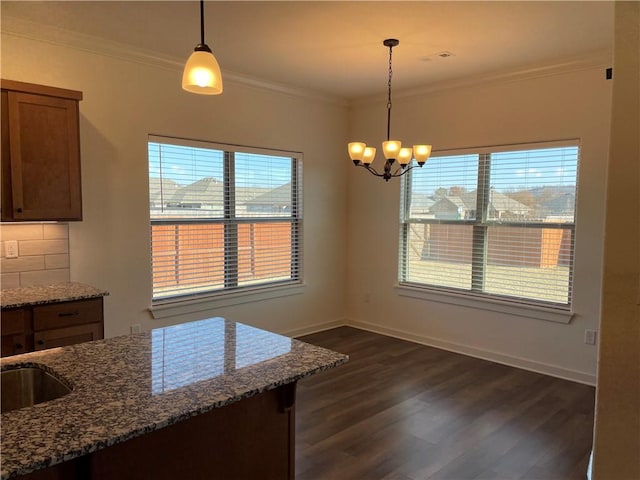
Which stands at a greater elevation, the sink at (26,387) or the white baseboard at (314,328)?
the sink at (26,387)

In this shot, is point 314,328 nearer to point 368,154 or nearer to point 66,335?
point 368,154

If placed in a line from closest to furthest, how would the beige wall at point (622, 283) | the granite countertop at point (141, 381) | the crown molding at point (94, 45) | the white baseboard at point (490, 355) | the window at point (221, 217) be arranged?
the beige wall at point (622, 283) → the granite countertop at point (141, 381) → the crown molding at point (94, 45) → the white baseboard at point (490, 355) → the window at point (221, 217)

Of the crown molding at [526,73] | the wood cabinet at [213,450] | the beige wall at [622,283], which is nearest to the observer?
the beige wall at [622,283]

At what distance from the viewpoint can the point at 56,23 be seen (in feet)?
10.5

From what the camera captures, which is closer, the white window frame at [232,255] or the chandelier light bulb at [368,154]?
the chandelier light bulb at [368,154]

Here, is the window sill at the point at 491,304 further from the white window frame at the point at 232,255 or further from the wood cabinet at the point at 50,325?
the wood cabinet at the point at 50,325

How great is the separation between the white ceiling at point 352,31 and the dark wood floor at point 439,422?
107 inches

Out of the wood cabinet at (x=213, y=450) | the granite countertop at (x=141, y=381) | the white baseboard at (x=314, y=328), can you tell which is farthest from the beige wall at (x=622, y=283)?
the white baseboard at (x=314, y=328)

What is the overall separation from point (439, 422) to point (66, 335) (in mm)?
2531

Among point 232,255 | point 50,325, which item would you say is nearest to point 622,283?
point 50,325

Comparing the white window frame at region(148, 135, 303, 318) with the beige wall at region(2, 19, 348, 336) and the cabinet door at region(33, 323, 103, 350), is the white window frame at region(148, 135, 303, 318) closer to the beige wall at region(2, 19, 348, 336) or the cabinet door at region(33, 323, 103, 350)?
the beige wall at region(2, 19, 348, 336)

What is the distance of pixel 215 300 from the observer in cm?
446

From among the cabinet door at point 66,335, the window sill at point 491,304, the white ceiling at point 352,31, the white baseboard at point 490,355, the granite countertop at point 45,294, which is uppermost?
the white ceiling at point 352,31

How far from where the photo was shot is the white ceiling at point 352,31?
2887 millimetres
